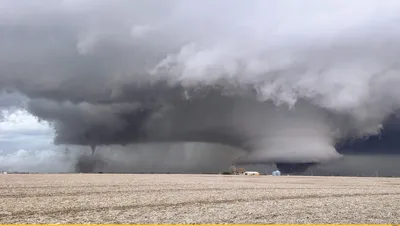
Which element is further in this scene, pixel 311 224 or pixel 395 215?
pixel 395 215

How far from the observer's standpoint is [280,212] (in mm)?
29797

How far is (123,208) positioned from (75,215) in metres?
5.27

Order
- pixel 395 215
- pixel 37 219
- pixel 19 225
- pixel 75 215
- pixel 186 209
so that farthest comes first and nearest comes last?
pixel 186 209 < pixel 395 215 < pixel 75 215 < pixel 37 219 < pixel 19 225

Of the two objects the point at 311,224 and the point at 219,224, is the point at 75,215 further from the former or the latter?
the point at 311,224

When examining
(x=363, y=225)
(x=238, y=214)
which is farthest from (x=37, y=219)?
(x=363, y=225)

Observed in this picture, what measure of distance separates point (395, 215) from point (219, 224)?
13.4 metres

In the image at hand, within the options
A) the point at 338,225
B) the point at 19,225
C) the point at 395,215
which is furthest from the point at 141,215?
the point at 395,215

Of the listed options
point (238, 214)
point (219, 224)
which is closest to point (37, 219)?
point (219, 224)

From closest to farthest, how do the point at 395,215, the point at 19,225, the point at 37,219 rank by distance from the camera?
the point at 19,225 < the point at 37,219 < the point at 395,215

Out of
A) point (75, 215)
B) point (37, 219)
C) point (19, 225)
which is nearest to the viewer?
point (19, 225)

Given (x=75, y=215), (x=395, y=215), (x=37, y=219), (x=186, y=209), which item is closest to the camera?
(x=37, y=219)

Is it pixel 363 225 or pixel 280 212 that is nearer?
pixel 363 225

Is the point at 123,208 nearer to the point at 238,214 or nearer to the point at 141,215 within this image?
the point at 141,215

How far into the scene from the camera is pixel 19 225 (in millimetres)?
22062
